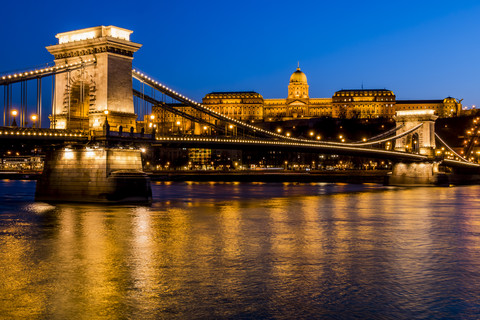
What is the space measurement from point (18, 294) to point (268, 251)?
8.38 meters

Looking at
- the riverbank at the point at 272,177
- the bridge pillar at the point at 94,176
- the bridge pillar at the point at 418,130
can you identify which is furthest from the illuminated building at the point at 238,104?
the bridge pillar at the point at 94,176

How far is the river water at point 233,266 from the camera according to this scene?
11.4 meters

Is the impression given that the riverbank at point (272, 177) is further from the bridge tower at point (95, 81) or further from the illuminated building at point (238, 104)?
the illuminated building at point (238, 104)

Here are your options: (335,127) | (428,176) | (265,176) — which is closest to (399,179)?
(428,176)

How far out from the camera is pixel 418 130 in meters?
75.1

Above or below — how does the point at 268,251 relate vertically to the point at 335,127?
below

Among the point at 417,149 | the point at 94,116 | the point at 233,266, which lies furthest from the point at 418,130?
the point at 233,266

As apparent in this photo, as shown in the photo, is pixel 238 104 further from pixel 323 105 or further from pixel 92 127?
pixel 92 127

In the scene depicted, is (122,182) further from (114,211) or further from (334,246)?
(334,246)

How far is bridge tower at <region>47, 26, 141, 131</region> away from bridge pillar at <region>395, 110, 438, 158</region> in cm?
4659

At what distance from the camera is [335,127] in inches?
5994

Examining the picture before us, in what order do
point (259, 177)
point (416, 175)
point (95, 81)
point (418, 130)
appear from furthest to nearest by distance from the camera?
point (259, 177) → point (418, 130) → point (416, 175) → point (95, 81)

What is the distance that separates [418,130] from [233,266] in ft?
211

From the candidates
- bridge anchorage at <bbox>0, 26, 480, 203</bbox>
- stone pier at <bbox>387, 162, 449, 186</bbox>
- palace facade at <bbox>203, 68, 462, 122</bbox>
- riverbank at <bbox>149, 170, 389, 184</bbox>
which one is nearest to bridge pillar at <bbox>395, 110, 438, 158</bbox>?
stone pier at <bbox>387, 162, 449, 186</bbox>
